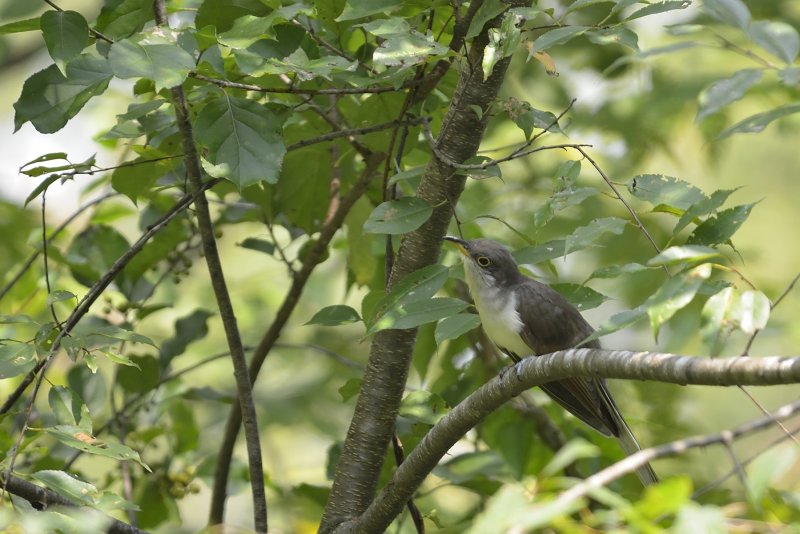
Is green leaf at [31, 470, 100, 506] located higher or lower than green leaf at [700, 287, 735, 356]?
lower

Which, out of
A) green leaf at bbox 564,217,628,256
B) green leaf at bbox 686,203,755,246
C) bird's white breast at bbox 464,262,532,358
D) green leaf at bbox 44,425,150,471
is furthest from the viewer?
bird's white breast at bbox 464,262,532,358

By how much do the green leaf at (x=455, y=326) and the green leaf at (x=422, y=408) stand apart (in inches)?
30.9

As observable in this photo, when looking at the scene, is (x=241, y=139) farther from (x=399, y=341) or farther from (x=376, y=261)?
(x=376, y=261)

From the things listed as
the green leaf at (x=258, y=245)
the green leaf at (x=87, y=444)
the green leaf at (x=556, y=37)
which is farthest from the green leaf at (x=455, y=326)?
the green leaf at (x=258, y=245)

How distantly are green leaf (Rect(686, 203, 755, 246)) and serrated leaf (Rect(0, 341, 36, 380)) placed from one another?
1.95 m

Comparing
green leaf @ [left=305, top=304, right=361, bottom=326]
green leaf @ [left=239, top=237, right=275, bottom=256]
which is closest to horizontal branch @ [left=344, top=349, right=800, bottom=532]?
green leaf @ [left=305, top=304, right=361, bottom=326]

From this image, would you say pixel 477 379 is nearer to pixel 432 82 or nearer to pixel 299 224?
pixel 299 224

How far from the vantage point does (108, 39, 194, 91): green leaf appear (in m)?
2.61

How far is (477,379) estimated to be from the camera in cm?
487

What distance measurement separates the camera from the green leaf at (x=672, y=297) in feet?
6.92

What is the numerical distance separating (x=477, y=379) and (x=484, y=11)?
232 cm

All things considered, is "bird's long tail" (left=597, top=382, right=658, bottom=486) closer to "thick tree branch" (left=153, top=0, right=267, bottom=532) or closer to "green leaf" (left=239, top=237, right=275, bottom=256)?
"thick tree branch" (left=153, top=0, right=267, bottom=532)

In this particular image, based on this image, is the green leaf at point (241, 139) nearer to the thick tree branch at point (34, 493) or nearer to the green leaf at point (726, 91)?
the thick tree branch at point (34, 493)

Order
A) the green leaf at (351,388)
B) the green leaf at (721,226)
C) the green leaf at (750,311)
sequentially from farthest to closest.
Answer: the green leaf at (351,388) → the green leaf at (721,226) → the green leaf at (750,311)
